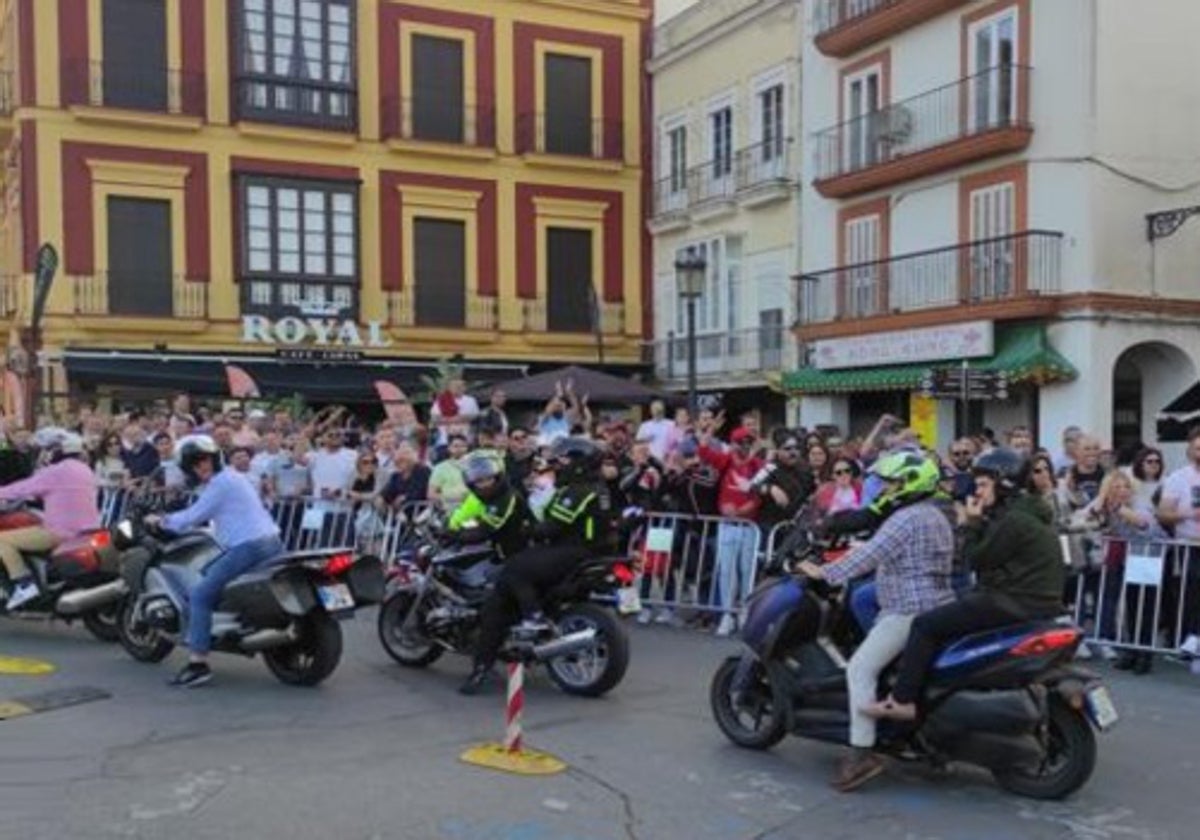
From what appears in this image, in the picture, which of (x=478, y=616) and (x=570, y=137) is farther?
(x=570, y=137)

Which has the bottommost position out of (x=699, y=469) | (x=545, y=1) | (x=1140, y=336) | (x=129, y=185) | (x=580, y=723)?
(x=580, y=723)

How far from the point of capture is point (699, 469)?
11.4 metres

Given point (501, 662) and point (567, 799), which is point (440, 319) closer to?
point (501, 662)

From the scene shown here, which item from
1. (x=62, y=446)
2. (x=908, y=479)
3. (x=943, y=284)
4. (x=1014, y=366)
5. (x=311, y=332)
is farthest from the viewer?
(x=311, y=332)

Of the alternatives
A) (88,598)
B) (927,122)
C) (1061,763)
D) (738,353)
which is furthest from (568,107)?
(1061,763)

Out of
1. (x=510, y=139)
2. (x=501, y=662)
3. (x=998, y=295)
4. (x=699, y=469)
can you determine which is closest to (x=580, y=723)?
(x=501, y=662)

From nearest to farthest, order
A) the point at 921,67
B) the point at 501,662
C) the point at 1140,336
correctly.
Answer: the point at 501,662, the point at 1140,336, the point at 921,67

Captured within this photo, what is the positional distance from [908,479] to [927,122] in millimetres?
18345

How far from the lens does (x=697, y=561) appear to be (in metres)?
11.3

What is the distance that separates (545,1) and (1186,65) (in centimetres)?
1588

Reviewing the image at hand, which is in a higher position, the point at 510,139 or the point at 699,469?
the point at 510,139

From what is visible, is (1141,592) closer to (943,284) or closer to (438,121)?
(943,284)

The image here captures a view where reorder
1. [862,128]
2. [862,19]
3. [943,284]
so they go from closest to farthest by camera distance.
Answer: [943,284] < [862,19] < [862,128]

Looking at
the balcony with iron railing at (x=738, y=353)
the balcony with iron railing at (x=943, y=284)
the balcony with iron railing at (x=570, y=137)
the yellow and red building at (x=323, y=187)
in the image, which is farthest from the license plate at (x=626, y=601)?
the balcony with iron railing at (x=570, y=137)
